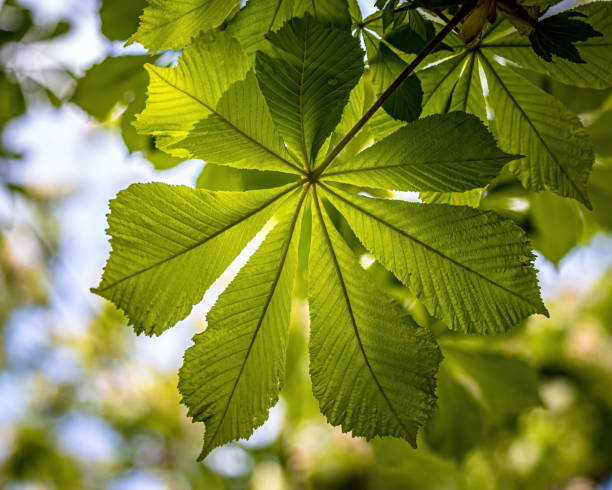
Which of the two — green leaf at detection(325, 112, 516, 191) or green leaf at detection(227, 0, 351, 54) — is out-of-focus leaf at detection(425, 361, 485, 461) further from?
green leaf at detection(227, 0, 351, 54)

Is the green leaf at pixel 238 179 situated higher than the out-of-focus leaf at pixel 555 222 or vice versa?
the out-of-focus leaf at pixel 555 222

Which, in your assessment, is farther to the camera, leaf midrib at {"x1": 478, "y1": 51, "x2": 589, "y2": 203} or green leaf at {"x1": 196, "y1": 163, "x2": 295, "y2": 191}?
green leaf at {"x1": 196, "y1": 163, "x2": 295, "y2": 191}

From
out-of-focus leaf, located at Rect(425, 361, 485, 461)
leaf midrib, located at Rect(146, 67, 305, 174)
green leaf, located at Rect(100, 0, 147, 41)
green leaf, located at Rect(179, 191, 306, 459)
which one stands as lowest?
green leaf, located at Rect(179, 191, 306, 459)

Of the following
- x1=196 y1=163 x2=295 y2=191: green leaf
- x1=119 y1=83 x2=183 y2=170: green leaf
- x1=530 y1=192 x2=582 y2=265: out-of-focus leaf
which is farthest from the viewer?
x1=530 y1=192 x2=582 y2=265: out-of-focus leaf

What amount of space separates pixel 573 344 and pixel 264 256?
3.06m

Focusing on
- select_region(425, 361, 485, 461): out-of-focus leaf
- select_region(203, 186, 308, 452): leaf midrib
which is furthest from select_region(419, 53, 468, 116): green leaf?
select_region(425, 361, 485, 461): out-of-focus leaf

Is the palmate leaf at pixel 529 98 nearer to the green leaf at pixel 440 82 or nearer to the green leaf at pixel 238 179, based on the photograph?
the green leaf at pixel 440 82

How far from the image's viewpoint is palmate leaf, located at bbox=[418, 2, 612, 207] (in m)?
0.62

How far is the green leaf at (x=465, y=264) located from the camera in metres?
0.55

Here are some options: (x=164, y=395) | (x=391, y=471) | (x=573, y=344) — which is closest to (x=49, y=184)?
(x=164, y=395)

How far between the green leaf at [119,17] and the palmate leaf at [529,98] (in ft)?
2.10

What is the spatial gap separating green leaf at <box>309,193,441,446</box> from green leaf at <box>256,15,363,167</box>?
0.66 feet

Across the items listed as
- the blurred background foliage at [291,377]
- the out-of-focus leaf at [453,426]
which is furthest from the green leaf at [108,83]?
the out-of-focus leaf at [453,426]

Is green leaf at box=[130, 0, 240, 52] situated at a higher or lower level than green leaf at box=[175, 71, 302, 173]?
higher
